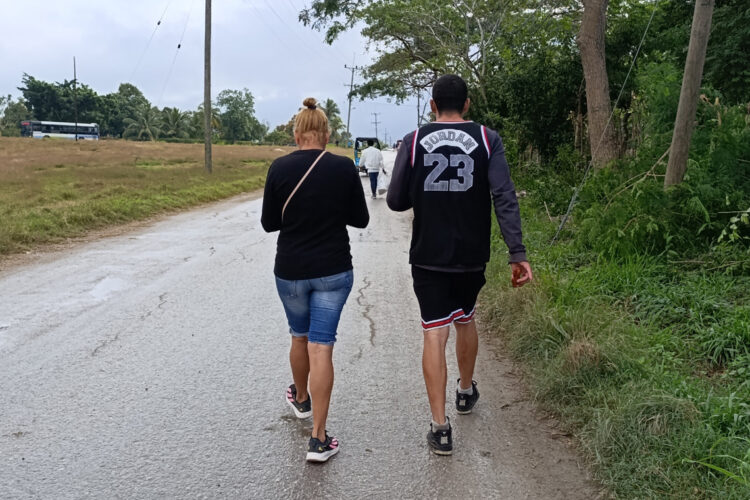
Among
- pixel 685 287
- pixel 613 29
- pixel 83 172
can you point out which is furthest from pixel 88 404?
pixel 83 172

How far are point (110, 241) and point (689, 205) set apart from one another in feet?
29.5

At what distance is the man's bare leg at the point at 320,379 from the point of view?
133 inches

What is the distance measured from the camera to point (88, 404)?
393cm

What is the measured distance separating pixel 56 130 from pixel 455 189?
312 feet

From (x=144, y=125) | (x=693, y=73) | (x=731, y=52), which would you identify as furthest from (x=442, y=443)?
(x=144, y=125)

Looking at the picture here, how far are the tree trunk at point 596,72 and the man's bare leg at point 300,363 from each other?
23.8ft

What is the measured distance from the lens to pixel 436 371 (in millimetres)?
3412

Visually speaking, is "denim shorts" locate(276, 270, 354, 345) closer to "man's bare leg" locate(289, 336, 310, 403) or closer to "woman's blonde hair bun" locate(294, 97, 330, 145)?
"man's bare leg" locate(289, 336, 310, 403)

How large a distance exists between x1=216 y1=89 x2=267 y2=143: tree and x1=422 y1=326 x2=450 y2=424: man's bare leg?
355 ft

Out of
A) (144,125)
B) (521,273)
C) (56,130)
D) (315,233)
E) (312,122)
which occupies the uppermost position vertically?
(144,125)

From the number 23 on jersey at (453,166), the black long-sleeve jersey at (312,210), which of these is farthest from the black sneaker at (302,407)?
the number 23 on jersey at (453,166)

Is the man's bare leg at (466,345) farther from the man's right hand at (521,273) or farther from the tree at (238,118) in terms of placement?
the tree at (238,118)

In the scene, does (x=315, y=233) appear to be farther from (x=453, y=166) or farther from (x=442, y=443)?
(x=442, y=443)

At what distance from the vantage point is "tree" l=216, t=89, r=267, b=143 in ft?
361
